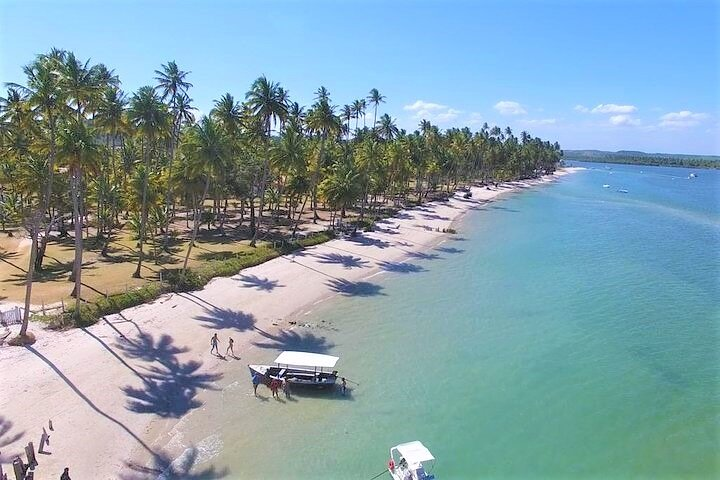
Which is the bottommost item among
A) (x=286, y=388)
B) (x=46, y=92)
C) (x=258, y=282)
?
(x=286, y=388)

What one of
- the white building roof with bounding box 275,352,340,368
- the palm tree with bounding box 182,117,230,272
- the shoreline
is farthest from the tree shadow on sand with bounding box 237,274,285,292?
the white building roof with bounding box 275,352,340,368

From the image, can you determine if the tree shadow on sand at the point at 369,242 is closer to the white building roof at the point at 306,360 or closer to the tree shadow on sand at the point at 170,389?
the white building roof at the point at 306,360

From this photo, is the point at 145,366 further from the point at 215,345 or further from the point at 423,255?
the point at 423,255

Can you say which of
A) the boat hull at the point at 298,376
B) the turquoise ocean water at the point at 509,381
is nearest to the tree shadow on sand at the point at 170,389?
the turquoise ocean water at the point at 509,381

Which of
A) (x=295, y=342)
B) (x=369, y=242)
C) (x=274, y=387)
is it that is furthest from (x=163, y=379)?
(x=369, y=242)

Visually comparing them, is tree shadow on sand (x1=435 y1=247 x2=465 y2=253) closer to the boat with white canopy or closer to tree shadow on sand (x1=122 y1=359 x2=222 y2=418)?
the boat with white canopy

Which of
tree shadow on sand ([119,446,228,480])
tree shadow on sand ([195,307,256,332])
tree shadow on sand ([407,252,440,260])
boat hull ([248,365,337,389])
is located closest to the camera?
tree shadow on sand ([119,446,228,480])
